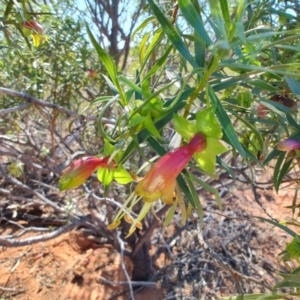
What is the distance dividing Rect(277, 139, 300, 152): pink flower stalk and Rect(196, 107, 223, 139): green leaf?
0.17 metres

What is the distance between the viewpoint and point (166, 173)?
50 centimetres

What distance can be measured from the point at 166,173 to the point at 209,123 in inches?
3.4

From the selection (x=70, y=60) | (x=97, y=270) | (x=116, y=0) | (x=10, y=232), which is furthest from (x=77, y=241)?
(x=116, y=0)

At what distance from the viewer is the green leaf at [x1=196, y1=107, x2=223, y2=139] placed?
49 cm

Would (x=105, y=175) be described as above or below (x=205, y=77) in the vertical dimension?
below

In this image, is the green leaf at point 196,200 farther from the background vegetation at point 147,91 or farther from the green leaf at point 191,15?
the green leaf at point 191,15

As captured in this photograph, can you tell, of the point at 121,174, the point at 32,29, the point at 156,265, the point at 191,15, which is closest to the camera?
the point at 191,15

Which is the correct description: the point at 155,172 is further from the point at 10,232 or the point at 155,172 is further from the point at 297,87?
the point at 10,232

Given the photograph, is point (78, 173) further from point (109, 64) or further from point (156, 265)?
point (156, 265)

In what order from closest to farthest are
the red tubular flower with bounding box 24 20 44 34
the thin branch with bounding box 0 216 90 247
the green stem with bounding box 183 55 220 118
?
1. the green stem with bounding box 183 55 220 118
2. the red tubular flower with bounding box 24 20 44 34
3. the thin branch with bounding box 0 216 90 247

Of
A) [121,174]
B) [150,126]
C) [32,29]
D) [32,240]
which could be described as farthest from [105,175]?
[32,240]

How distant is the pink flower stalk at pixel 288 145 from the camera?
0.61 m

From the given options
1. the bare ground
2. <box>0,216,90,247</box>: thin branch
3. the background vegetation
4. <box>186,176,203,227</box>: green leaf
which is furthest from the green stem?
the bare ground

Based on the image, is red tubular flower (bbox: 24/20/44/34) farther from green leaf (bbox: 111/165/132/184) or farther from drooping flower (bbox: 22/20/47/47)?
green leaf (bbox: 111/165/132/184)
